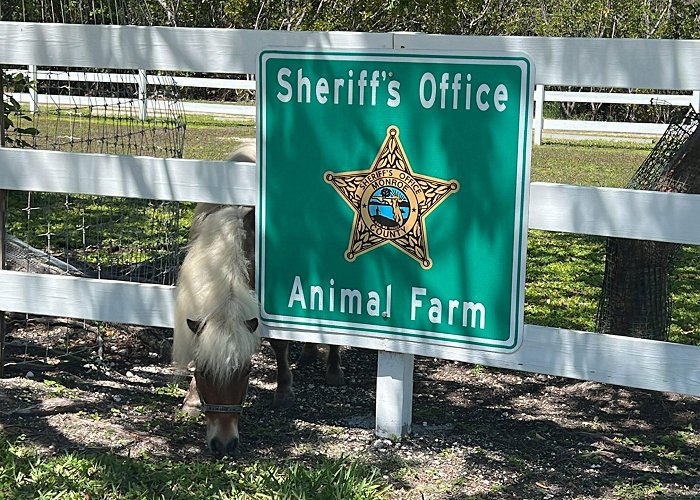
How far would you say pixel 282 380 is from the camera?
5.26 metres

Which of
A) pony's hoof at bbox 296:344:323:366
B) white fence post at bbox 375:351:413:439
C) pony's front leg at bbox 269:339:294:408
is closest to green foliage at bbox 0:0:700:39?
pony's hoof at bbox 296:344:323:366

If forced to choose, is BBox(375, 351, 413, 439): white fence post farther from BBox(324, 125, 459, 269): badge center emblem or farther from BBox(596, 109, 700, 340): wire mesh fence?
BBox(596, 109, 700, 340): wire mesh fence

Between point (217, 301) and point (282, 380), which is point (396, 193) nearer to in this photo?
point (217, 301)

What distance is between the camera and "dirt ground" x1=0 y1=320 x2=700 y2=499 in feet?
13.5

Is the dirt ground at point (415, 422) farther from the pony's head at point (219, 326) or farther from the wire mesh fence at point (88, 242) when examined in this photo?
the pony's head at point (219, 326)

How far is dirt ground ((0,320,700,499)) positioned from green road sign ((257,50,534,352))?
569mm

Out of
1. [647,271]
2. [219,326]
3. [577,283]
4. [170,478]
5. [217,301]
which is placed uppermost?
[647,271]

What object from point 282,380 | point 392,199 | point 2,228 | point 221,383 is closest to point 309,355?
point 282,380

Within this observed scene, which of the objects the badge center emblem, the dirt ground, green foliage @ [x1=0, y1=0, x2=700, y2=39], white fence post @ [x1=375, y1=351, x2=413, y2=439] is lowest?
the dirt ground

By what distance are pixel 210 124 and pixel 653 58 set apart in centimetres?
1731

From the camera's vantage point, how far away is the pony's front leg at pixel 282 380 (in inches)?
205

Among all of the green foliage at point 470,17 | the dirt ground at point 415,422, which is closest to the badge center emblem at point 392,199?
the dirt ground at point 415,422

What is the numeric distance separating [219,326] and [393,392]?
0.88m

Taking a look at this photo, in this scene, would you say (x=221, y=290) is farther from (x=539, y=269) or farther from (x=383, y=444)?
(x=539, y=269)
